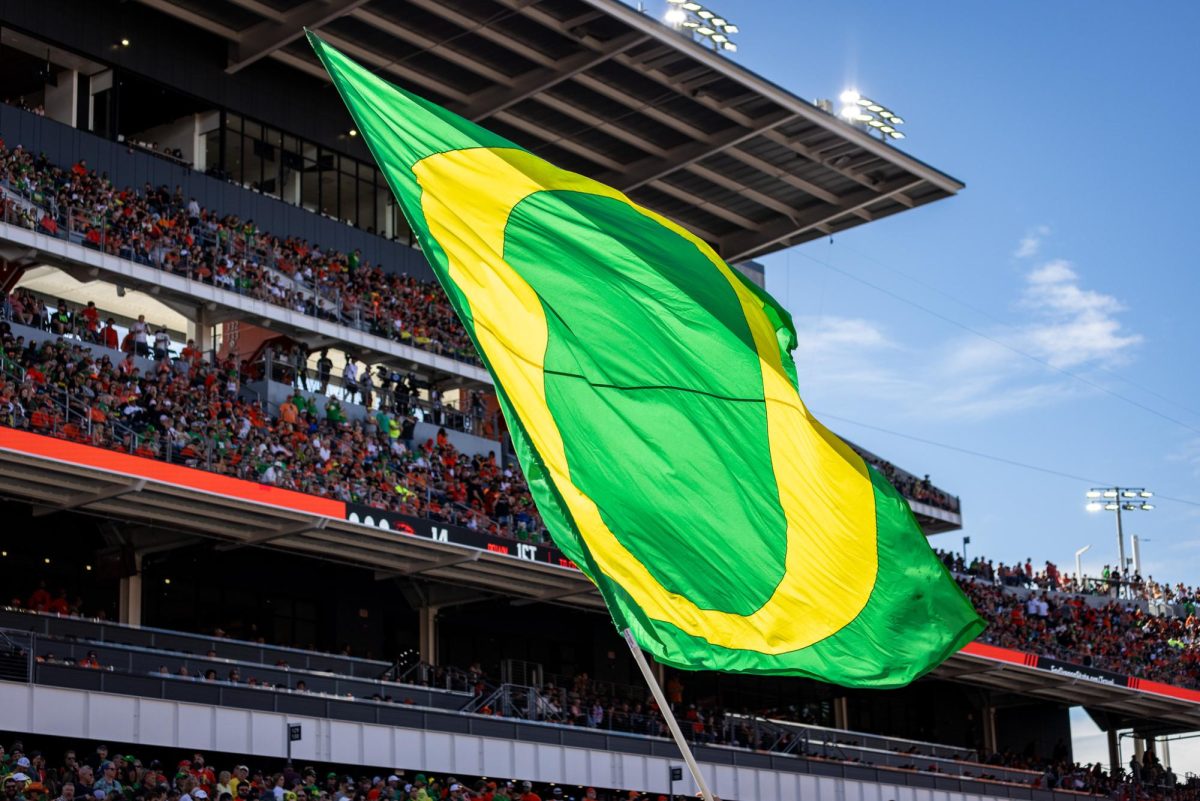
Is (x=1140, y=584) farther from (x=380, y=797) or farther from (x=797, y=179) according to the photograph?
(x=380, y=797)

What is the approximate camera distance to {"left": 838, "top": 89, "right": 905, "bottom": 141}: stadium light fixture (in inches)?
2296

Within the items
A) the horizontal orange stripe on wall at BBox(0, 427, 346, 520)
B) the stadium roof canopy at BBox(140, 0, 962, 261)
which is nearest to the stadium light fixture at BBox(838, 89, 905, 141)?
the stadium roof canopy at BBox(140, 0, 962, 261)

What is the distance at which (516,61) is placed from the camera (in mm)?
51781

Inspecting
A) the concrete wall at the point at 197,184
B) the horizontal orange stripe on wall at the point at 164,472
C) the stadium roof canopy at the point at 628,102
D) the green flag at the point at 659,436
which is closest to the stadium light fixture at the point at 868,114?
the stadium roof canopy at the point at 628,102

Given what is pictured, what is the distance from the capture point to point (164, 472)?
3347 cm

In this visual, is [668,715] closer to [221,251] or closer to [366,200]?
[221,251]

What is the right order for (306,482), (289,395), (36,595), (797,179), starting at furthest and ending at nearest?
(797,179), (289,395), (306,482), (36,595)

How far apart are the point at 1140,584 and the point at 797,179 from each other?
2428 centimetres

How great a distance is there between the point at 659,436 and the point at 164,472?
76.4ft

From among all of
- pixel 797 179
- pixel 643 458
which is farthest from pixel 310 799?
pixel 797 179

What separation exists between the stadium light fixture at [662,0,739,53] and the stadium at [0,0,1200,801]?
2.34ft

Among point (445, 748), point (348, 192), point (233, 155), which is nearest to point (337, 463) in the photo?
point (445, 748)

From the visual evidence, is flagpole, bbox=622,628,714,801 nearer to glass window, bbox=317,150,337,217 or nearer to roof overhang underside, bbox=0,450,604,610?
roof overhang underside, bbox=0,450,604,610

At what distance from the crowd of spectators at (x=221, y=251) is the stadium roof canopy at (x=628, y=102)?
17.8 feet
